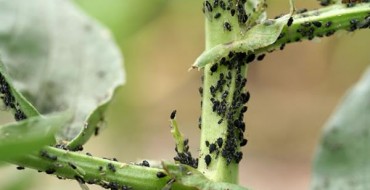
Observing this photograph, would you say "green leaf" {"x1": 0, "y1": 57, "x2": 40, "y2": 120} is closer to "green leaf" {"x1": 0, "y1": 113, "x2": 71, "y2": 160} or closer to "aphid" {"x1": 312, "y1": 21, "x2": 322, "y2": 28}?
"green leaf" {"x1": 0, "y1": 113, "x2": 71, "y2": 160}

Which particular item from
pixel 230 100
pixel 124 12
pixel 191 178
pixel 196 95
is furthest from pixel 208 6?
pixel 196 95

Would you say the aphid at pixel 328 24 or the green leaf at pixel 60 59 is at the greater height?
the green leaf at pixel 60 59

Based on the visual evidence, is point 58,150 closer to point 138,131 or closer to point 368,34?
point 368,34

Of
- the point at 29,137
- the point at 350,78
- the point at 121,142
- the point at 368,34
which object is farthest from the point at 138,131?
the point at 29,137

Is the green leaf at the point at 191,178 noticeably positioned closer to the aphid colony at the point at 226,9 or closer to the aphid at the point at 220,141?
the aphid at the point at 220,141

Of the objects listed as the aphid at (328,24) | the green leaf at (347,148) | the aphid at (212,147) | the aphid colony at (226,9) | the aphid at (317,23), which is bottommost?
the aphid at (212,147)

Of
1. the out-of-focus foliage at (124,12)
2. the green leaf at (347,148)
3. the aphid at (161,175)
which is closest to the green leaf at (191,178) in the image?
the aphid at (161,175)

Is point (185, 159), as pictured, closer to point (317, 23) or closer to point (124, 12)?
point (317, 23)

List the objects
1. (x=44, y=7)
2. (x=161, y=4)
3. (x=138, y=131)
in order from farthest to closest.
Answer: (x=138, y=131) → (x=161, y=4) → (x=44, y=7)
